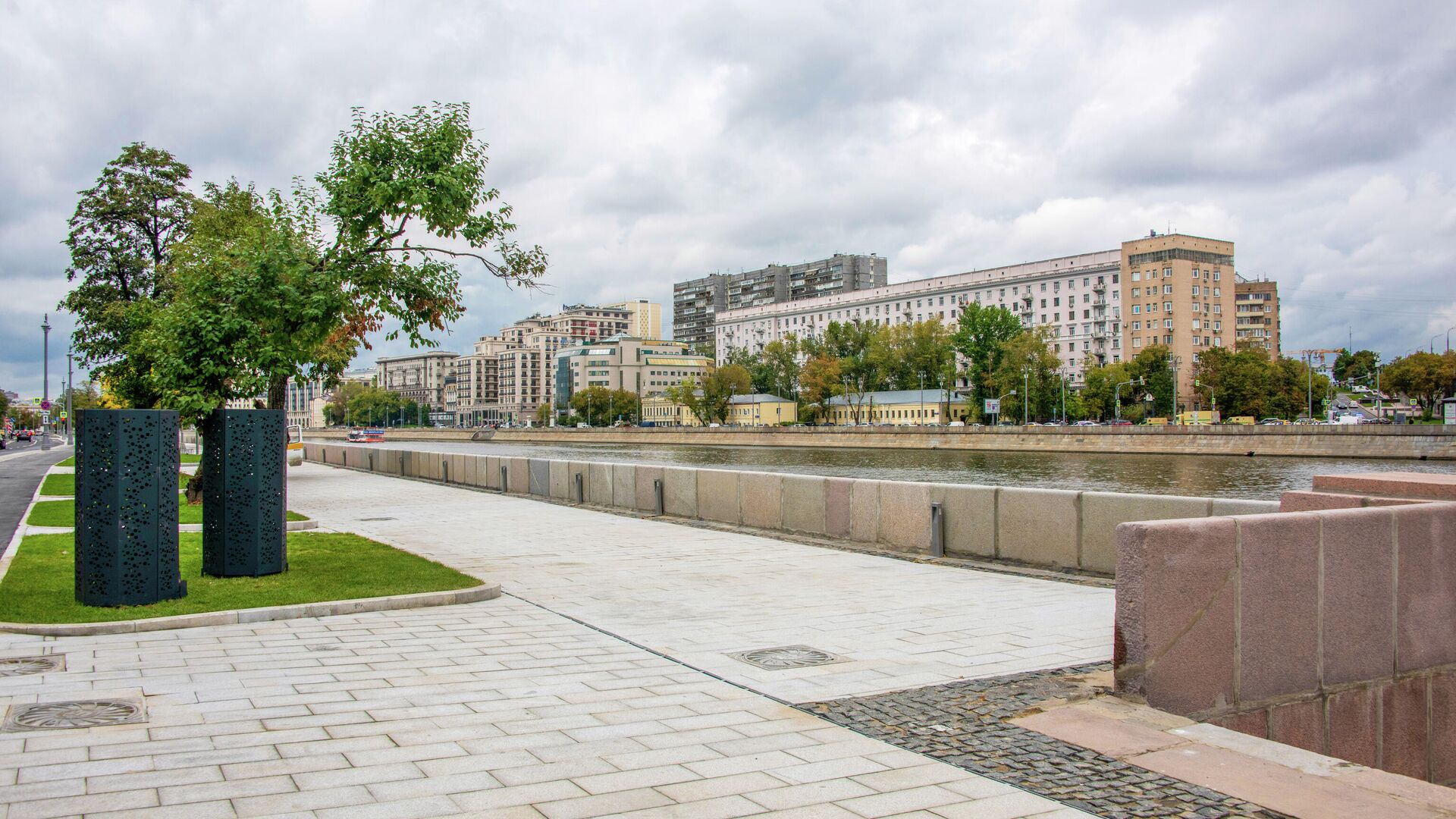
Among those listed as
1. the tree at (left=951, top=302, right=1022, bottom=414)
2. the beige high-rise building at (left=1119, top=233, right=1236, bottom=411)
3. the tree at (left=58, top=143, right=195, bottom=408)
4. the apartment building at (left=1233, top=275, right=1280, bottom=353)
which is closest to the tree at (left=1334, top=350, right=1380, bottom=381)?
the apartment building at (left=1233, top=275, right=1280, bottom=353)

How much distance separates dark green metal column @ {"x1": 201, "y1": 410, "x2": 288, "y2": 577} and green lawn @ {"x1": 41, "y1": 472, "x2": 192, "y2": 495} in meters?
12.8

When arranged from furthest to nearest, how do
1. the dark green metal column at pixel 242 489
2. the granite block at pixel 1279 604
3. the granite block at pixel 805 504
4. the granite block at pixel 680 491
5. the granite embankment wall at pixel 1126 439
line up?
the granite embankment wall at pixel 1126 439 < the granite block at pixel 680 491 < the granite block at pixel 805 504 < the dark green metal column at pixel 242 489 < the granite block at pixel 1279 604

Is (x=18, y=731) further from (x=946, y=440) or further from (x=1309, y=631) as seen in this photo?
(x=946, y=440)

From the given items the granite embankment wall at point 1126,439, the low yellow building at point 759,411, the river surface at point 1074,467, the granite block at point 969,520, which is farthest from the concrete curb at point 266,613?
A: the low yellow building at point 759,411

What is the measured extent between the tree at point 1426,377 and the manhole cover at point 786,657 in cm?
11324

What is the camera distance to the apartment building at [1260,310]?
158375mm

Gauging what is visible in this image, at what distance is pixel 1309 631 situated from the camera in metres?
5.97

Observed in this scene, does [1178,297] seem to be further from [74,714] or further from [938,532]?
[74,714]

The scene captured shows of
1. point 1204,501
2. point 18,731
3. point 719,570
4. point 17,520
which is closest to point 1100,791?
point 18,731

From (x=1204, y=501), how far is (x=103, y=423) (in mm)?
9426

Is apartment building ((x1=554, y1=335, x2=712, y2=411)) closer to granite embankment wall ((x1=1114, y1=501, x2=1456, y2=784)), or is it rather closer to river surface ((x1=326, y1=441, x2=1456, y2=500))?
river surface ((x1=326, y1=441, x2=1456, y2=500))

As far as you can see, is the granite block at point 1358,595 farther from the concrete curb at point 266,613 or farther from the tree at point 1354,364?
the tree at point 1354,364

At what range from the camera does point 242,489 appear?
9617 mm

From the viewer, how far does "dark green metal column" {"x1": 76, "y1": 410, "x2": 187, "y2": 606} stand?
8023mm
